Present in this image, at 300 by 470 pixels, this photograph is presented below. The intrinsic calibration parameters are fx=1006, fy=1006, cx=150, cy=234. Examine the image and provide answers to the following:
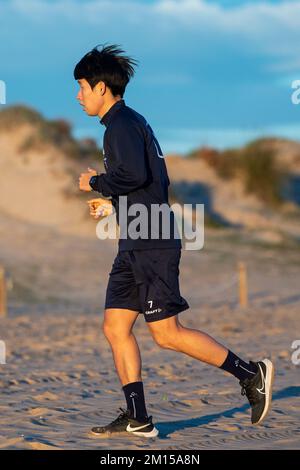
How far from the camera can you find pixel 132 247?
535cm

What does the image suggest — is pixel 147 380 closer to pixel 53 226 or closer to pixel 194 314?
pixel 194 314

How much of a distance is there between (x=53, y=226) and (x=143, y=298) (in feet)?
65.9

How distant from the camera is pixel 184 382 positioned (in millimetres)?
7652

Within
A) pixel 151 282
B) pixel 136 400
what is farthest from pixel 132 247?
pixel 136 400

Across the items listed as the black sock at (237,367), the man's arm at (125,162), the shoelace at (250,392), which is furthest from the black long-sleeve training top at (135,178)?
the shoelace at (250,392)

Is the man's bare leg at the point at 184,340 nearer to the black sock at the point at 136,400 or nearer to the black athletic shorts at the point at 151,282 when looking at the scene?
the black athletic shorts at the point at 151,282

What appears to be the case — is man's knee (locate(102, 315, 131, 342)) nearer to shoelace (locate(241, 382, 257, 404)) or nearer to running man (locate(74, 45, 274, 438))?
running man (locate(74, 45, 274, 438))

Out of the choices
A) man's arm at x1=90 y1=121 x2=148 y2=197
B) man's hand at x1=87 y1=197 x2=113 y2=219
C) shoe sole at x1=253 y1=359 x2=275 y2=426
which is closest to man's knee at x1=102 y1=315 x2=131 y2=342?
man's hand at x1=87 y1=197 x2=113 y2=219

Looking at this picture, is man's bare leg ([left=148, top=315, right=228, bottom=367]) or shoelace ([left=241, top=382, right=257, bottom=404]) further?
shoelace ([left=241, top=382, right=257, bottom=404])

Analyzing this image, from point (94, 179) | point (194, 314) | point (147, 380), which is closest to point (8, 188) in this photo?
point (194, 314)

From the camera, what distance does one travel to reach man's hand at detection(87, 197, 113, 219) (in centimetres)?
536

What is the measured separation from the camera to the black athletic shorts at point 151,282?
5.30 m

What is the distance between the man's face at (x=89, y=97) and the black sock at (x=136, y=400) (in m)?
1.50

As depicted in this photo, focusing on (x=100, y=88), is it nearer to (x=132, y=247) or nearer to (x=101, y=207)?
(x=101, y=207)
